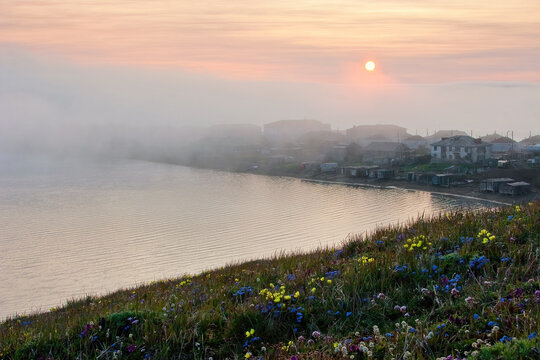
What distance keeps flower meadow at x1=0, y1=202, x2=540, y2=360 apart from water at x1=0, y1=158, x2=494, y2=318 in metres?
4.89

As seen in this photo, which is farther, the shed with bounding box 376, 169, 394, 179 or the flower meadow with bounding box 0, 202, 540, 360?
the shed with bounding box 376, 169, 394, 179

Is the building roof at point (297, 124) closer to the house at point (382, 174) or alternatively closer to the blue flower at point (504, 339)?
the house at point (382, 174)

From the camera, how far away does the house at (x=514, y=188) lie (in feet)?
191

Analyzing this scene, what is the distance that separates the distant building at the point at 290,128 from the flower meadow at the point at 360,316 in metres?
155

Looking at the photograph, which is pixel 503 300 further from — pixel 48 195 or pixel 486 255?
pixel 48 195

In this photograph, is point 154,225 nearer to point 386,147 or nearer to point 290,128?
point 386,147

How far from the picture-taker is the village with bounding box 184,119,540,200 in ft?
219

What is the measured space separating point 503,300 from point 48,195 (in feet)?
229

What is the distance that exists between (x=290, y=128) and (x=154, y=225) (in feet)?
440

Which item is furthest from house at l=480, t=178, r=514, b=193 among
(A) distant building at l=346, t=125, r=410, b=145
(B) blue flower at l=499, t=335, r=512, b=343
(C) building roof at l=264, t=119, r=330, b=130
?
(C) building roof at l=264, t=119, r=330, b=130

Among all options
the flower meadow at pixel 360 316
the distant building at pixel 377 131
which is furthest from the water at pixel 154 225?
the distant building at pixel 377 131

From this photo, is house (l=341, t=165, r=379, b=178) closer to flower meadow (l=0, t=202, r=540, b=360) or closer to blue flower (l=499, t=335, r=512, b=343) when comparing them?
flower meadow (l=0, t=202, r=540, b=360)

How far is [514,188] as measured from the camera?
58.3 m

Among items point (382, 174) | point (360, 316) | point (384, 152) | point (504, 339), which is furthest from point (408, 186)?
point (504, 339)
